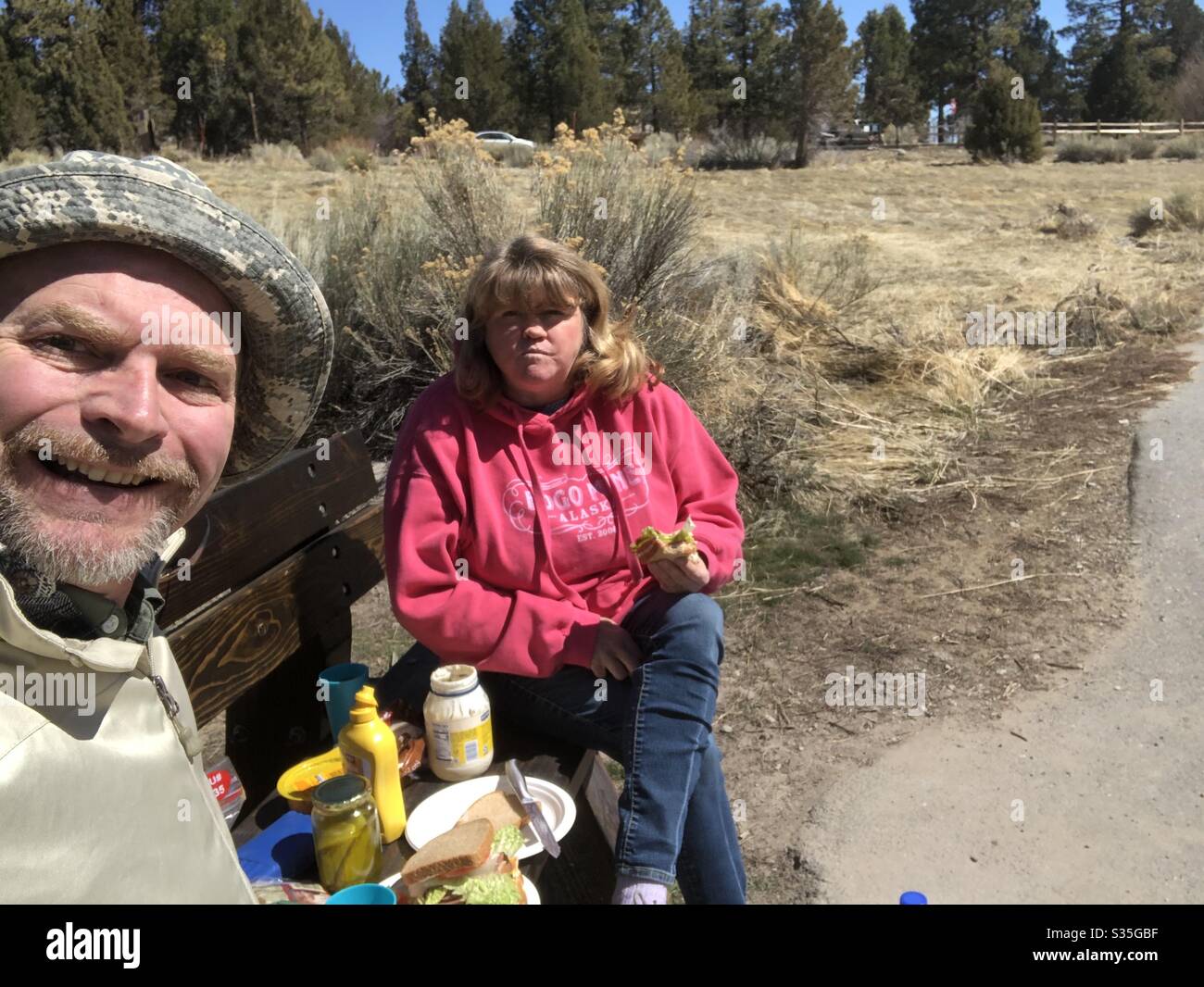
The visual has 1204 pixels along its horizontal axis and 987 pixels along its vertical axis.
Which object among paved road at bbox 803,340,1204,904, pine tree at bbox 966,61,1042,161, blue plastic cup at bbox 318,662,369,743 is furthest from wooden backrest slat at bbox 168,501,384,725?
pine tree at bbox 966,61,1042,161

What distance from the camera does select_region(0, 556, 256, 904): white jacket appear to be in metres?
1.12

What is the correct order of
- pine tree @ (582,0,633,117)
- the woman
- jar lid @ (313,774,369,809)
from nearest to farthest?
jar lid @ (313,774,369,809)
the woman
pine tree @ (582,0,633,117)

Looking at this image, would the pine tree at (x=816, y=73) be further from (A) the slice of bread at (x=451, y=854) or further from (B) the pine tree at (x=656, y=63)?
(A) the slice of bread at (x=451, y=854)

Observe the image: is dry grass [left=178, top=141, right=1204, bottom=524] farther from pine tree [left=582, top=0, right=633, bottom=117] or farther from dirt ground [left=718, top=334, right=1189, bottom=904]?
pine tree [left=582, top=0, right=633, bottom=117]

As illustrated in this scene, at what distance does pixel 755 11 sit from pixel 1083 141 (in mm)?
13016

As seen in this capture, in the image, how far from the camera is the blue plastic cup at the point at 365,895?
1646 mm

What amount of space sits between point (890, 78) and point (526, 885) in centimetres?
5305

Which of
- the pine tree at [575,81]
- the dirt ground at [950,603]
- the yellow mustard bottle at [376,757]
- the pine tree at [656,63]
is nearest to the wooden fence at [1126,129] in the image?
the pine tree at [656,63]

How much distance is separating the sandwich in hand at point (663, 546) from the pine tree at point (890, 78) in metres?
47.9

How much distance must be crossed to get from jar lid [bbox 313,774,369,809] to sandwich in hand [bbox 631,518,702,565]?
3.33 feet

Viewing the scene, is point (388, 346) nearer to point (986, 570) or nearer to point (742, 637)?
point (742, 637)

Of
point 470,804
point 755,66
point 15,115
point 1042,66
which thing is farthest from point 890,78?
point 470,804

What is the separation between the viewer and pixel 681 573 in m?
2.61
